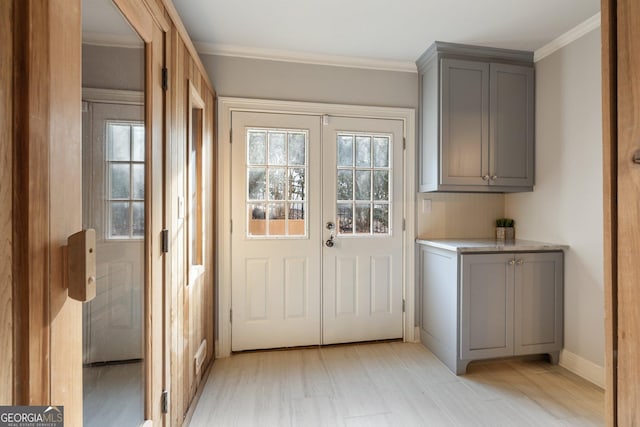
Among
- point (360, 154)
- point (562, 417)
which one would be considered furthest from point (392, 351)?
point (360, 154)

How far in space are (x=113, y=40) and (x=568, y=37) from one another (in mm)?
2979

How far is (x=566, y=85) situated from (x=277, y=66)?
2.31 m

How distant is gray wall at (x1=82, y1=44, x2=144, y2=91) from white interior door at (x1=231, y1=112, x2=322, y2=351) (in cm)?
135

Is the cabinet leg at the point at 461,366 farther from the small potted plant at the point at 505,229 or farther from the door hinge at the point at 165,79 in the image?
the door hinge at the point at 165,79

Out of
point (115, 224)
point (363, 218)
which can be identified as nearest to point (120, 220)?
point (115, 224)

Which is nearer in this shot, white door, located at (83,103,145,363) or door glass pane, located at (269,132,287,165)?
white door, located at (83,103,145,363)

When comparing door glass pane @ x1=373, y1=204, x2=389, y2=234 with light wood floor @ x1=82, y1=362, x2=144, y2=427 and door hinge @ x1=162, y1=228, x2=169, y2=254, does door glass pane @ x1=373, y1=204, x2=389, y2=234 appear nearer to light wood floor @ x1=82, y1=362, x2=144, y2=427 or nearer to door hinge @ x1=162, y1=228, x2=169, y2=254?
door hinge @ x1=162, y1=228, x2=169, y2=254

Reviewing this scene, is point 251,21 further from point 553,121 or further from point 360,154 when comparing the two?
point 553,121

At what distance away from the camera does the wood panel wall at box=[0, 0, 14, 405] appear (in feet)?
1.80

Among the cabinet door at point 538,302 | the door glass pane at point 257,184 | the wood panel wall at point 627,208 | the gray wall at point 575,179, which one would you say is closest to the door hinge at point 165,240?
the door glass pane at point 257,184

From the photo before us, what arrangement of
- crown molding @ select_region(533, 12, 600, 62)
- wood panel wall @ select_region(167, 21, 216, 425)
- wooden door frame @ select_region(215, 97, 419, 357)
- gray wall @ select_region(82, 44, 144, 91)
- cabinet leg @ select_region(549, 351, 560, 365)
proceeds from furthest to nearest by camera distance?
wooden door frame @ select_region(215, 97, 419, 357) → cabinet leg @ select_region(549, 351, 560, 365) → crown molding @ select_region(533, 12, 600, 62) → wood panel wall @ select_region(167, 21, 216, 425) → gray wall @ select_region(82, 44, 144, 91)

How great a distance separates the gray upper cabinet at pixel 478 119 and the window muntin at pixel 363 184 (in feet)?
1.28

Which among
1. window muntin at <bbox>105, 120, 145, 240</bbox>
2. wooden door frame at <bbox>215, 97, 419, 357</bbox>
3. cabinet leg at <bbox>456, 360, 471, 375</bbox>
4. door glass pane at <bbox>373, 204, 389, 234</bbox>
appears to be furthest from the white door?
cabinet leg at <bbox>456, 360, 471, 375</bbox>

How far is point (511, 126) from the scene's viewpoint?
8.36ft
